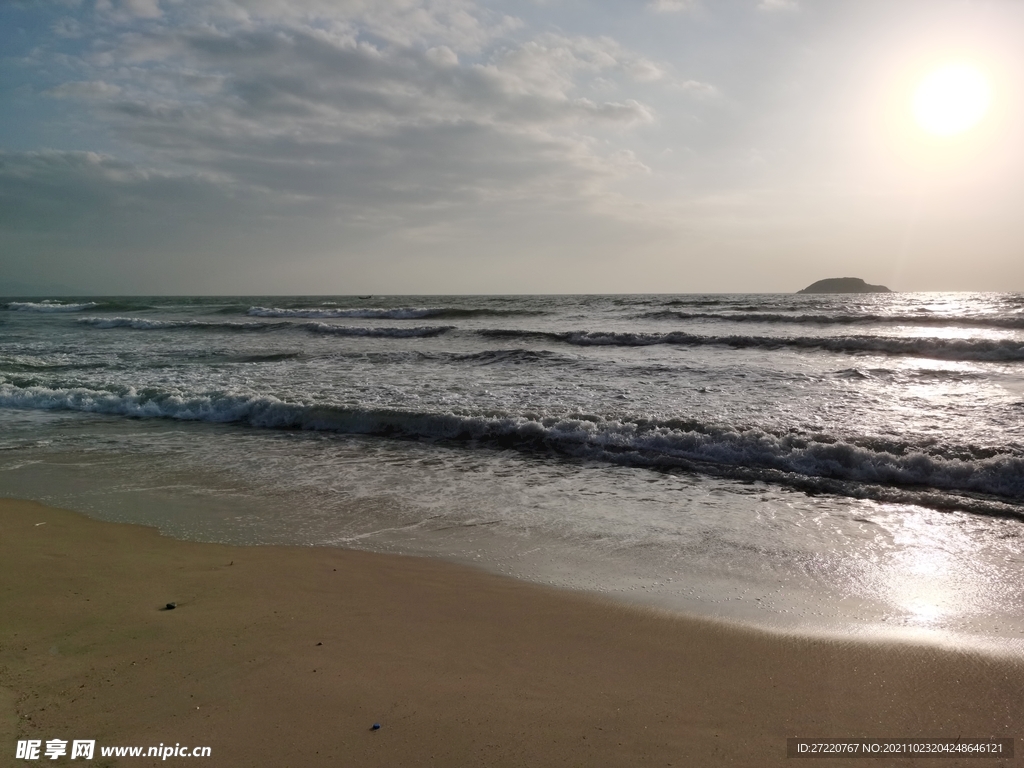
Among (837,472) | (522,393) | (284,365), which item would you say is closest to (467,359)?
(284,365)

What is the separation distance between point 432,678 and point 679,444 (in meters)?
5.49

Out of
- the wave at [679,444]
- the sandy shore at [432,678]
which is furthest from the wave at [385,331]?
the sandy shore at [432,678]

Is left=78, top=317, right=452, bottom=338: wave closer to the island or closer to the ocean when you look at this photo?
the ocean

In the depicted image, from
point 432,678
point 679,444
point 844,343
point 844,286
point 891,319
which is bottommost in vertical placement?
point 432,678

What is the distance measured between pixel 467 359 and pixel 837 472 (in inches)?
455

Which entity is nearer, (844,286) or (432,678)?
(432,678)

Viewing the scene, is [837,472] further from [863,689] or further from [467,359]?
[467,359]

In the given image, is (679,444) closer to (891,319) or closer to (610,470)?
(610,470)

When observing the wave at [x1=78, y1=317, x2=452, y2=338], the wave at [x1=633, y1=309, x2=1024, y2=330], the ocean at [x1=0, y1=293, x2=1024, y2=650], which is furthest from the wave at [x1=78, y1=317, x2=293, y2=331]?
the wave at [x1=633, y1=309, x2=1024, y2=330]

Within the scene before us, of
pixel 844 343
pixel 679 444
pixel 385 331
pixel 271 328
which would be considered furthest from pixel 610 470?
pixel 271 328

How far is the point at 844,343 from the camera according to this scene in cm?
1836

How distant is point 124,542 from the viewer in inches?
189

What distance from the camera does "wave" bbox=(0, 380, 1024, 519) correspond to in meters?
6.30

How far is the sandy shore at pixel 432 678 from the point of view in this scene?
2.47m
